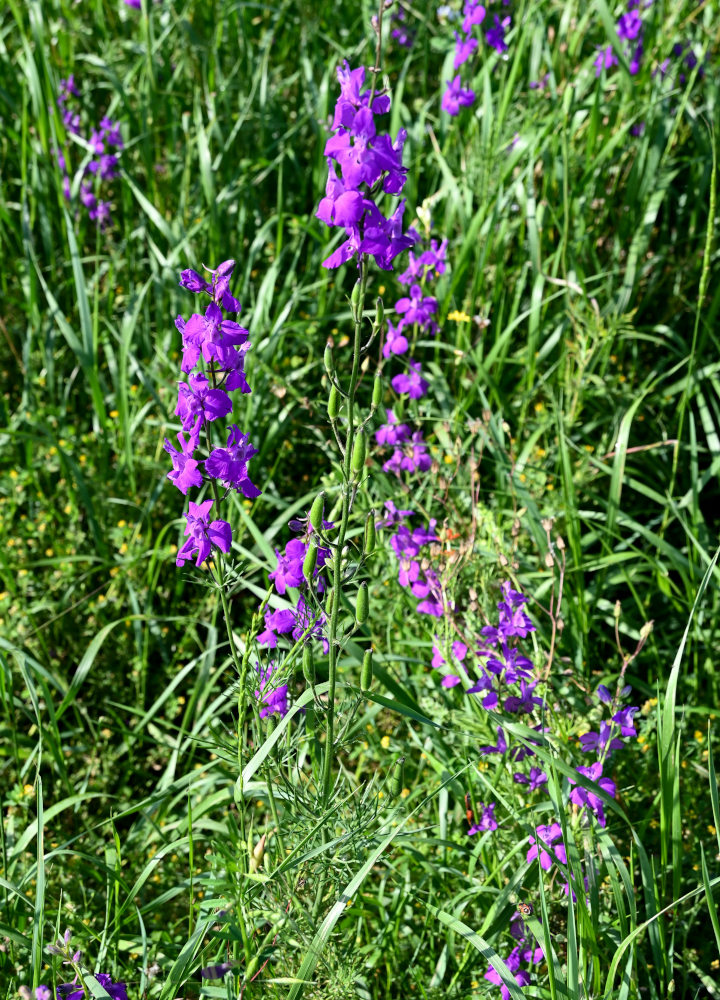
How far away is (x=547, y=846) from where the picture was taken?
171 cm

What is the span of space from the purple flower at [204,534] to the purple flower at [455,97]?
2310mm

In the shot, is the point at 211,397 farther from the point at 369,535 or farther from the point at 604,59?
the point at 604,59

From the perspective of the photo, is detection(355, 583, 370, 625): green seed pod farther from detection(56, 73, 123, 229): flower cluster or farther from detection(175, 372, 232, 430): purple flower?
detection(56, 73, 123, 229): flower cluster

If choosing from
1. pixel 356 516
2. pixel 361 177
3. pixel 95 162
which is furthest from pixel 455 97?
pixel 361 177

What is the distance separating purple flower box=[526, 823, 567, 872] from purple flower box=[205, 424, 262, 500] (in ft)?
2.96

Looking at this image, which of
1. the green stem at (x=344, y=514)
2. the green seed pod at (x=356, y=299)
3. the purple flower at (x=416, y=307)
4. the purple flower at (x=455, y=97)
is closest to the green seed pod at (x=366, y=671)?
the green stem at (x=344, y=514)

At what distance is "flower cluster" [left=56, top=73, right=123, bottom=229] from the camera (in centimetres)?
355

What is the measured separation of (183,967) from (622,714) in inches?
38.0

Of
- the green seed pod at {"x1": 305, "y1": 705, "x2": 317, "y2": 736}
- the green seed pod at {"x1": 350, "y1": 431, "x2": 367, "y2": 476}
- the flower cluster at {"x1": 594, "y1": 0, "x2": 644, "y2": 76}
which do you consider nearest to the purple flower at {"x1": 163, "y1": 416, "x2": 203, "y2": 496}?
the green seed pod at {"x1": 350, "y1": 431, "x2": 367, "y2": 476}

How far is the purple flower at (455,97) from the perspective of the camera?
3217 mm

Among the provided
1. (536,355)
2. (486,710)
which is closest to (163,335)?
(536,355)

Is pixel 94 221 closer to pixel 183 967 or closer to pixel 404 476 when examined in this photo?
pixel 404 476

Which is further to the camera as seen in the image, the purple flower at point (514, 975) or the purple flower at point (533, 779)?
the purple flower at point (533, 779)

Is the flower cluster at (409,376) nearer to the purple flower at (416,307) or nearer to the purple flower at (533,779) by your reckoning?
the purple flower at (416,307)
